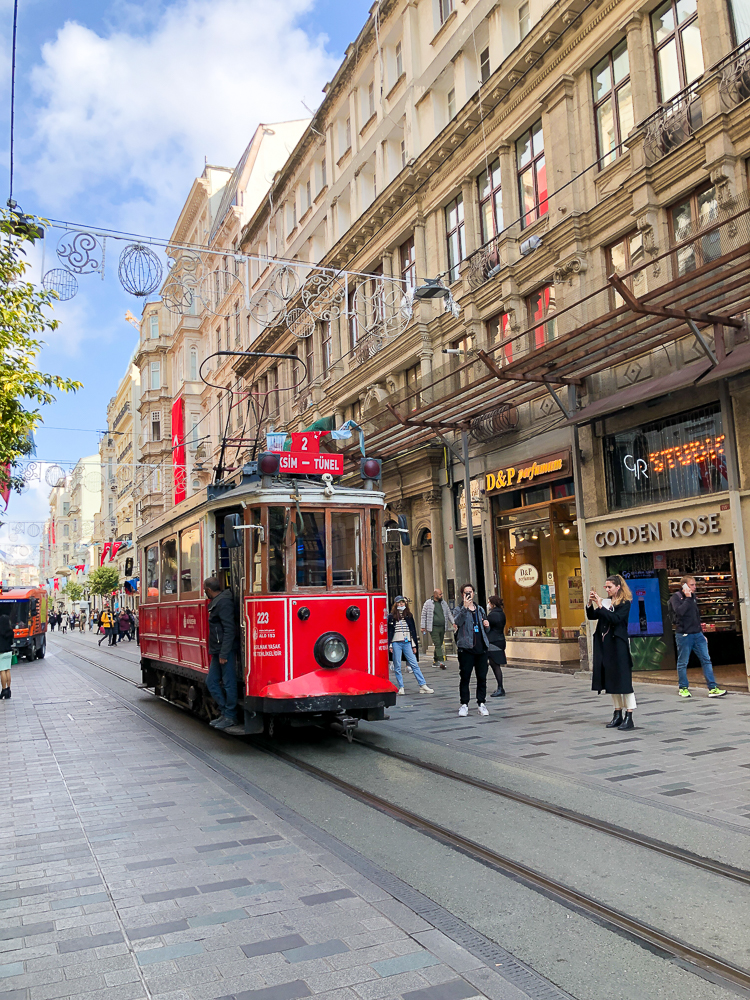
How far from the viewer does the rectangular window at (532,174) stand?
18375 millimetres

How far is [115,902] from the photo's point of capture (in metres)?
4.70

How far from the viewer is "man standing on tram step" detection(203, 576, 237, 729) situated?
9484 mm

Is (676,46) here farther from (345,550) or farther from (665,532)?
(345,550)

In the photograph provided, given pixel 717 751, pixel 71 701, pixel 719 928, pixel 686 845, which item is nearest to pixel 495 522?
pixel 71 701

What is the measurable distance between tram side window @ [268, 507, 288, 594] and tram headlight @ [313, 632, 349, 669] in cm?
74

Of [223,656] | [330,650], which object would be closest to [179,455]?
[223,656]

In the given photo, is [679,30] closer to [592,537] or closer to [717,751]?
[592,537]

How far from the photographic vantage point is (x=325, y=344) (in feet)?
101

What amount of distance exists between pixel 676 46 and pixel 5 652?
16865mm

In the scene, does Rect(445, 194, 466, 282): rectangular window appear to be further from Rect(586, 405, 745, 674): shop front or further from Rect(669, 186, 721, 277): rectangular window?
Rect(586, 405, 745, 674): shop front

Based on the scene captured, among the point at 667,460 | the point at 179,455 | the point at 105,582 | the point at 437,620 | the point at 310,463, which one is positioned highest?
the point at 179,455

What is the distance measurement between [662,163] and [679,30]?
2362 mm

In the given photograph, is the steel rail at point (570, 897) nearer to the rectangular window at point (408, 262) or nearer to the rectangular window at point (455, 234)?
the rectangular window at point (455, 234)

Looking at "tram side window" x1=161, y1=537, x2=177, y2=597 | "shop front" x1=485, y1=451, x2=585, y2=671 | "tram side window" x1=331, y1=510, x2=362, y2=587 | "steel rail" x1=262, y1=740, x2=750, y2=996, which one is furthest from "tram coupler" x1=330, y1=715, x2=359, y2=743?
"shop front" x1=485, y1=451, x2=585, y2=671
